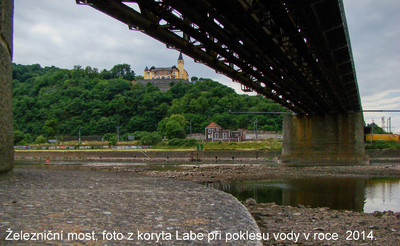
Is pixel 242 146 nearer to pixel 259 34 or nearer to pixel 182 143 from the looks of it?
pixel 182 143

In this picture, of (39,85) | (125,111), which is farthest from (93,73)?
(125,111)

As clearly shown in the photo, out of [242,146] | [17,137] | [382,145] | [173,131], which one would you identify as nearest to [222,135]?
Answer: [173,131]

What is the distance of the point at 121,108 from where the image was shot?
141 metres

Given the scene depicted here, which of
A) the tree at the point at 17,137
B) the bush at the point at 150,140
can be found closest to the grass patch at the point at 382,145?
the bush at the point at 150,140

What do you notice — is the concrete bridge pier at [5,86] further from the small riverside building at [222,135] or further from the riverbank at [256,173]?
the small riverside building at [222,135]

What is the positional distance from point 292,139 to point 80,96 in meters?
128

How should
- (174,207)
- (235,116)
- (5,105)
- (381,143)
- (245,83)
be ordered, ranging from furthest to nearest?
(235,116) < (381,143) < (245,83) < (5,105) < (174,207)

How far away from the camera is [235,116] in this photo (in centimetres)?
12706

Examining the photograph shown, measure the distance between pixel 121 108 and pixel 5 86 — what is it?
132 m

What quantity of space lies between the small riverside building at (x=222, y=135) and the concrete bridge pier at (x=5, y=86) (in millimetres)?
86526

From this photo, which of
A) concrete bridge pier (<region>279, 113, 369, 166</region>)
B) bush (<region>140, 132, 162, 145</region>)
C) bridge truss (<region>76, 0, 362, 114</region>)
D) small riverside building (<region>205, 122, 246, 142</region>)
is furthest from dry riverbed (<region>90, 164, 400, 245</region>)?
small riverside building (<region>205, 122, 246, 142</region>)

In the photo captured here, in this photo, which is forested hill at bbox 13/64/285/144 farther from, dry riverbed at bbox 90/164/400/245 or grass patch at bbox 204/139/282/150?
dry riverbed at bbox 90/164/400/245

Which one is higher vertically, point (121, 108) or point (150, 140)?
point (121, 108)

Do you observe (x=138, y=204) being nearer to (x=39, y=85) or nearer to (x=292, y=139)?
(x=292, y=139)
